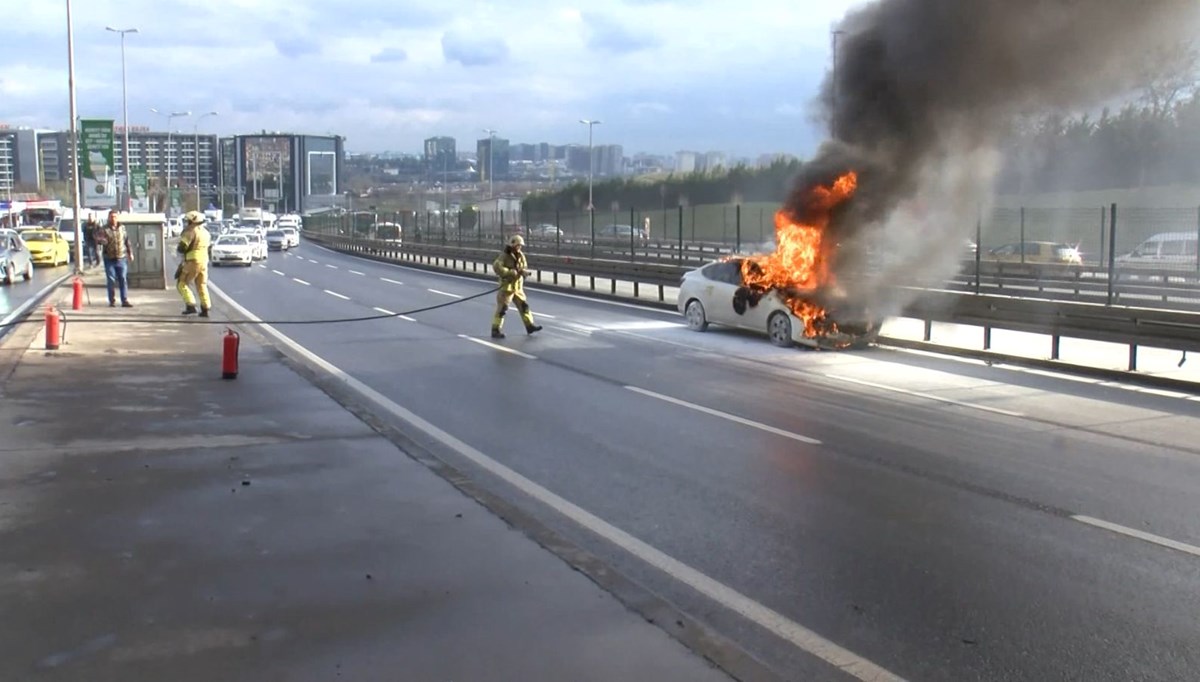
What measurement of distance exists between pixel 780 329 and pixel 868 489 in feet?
31.2

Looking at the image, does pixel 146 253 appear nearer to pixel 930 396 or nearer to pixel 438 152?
pixel 930 396

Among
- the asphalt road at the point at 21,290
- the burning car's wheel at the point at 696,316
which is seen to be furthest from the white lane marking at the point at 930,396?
the asphalt road at the point at 21,290

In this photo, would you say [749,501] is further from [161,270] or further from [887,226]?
[161,270]

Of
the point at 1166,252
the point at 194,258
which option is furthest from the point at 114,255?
the point at 1166,252

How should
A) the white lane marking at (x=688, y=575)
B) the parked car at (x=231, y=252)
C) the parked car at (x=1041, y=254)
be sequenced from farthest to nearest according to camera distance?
the parked car at (x=231, y=252) < the parked car at (x=1041, y=254) < the white lane marking at (x=688, y=575)

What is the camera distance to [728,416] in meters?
10.6

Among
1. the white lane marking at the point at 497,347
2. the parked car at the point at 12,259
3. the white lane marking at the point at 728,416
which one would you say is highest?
the parked car at the point at 12,259

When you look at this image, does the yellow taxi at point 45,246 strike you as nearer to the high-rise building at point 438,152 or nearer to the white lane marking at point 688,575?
the white lane marking at point 688,575

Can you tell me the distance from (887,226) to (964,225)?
7.64 feet

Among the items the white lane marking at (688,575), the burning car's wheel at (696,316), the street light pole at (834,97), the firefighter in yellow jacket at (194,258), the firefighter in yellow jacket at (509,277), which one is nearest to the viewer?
the white lane marking at (688,575)

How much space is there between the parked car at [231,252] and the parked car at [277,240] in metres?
18.7

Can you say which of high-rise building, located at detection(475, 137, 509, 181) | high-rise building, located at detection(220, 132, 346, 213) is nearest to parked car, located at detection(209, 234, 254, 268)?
high-rise building, located at detection(475, 137, 509, 181)

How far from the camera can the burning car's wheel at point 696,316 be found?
1919cm

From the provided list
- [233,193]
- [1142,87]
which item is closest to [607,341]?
[1142,87]
